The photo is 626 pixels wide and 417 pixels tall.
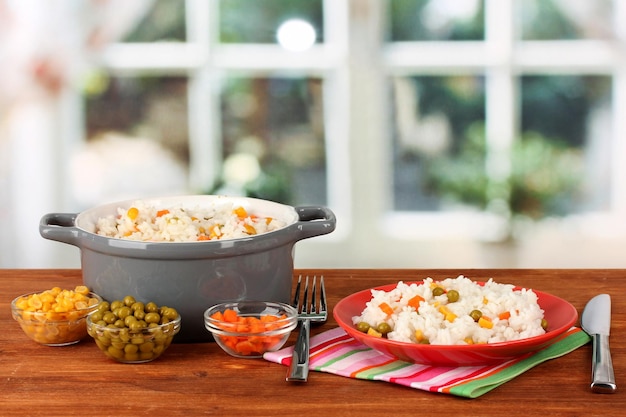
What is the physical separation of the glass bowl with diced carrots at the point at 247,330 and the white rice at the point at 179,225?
5.0 inches

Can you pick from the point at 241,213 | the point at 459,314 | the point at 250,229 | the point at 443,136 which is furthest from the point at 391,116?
the point at 459,314

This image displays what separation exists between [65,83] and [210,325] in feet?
10.5

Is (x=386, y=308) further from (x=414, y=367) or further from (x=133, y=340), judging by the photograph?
(x=133, y=340)

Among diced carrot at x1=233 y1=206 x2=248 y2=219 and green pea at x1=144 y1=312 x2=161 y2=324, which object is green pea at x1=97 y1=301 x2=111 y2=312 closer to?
green pea at x1=144 y1=312 x2=161 y2=324

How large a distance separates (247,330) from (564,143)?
316 cm

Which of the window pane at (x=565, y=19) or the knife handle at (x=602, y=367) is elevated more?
the window pane at (x=565, y=19)

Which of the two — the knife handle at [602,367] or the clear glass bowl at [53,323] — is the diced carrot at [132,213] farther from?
the knife handle at [602,367]

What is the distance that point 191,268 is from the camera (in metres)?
1.24

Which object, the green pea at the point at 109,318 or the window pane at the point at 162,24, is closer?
the green pea at the point at 109,318

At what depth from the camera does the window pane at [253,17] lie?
4000 mm

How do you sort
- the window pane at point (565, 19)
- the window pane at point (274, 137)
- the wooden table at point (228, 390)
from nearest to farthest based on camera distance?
the wooden table at point (228, 390), the window pane at point (565, 19), the window pane at point (274, 137)

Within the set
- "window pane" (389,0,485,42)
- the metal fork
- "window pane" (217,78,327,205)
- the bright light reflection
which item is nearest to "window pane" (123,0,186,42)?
"window pane" (217,78,327,205)

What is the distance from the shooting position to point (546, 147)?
3984 millimetres

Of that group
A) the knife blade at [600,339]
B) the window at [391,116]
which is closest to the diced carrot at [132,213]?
the knife blade at [600,339]
